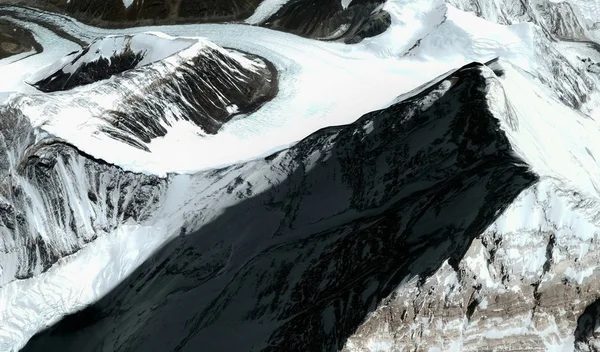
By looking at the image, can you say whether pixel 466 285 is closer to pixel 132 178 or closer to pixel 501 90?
pixel 501 90

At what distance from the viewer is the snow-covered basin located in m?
39.3

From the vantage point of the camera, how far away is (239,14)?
220ft

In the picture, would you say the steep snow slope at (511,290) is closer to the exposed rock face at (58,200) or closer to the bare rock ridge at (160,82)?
the exposed rock face at (58,200)

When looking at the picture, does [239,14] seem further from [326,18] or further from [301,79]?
[301,79]

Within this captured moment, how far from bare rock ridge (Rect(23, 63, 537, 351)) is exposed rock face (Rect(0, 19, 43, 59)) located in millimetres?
36617

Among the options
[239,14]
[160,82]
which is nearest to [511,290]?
[160,82]

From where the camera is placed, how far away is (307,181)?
35.2m

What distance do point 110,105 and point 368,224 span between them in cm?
2020

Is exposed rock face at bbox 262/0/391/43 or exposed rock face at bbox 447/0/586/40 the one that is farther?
exposed rock face at bbox 447/0/586/40

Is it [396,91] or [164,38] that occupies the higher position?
[164,38]

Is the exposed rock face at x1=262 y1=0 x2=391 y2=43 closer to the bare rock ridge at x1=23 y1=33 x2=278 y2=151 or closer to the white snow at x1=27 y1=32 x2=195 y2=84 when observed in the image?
the bare rock ridge at x1=23 y1=33 x2=278 y2=151

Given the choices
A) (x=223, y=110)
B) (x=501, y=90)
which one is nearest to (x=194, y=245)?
(x=223, y=110)

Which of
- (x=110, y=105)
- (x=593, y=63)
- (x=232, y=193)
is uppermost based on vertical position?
(x=110, y=105)

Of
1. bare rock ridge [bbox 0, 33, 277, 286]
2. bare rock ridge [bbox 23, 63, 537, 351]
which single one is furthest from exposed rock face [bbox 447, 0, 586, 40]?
bare rock ridge [bbox 0, 33, 277, 286]
